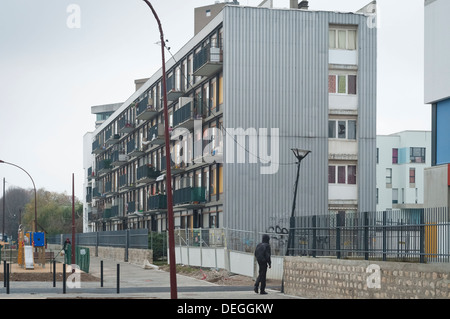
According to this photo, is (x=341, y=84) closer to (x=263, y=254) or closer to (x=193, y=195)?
(x=193, y=195)

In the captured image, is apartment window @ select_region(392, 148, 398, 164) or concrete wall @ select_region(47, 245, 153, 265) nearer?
concrete wall @ select_region(47, 245, 153, 265)

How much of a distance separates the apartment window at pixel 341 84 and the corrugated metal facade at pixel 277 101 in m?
0.55

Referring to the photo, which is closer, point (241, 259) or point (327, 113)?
point (241, 259)

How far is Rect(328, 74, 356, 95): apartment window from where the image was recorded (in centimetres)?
4381

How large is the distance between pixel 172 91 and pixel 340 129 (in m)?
12.5

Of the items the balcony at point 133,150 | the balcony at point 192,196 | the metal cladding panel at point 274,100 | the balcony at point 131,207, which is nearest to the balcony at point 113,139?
the balcony at point 133,150

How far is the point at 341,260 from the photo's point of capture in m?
19.0

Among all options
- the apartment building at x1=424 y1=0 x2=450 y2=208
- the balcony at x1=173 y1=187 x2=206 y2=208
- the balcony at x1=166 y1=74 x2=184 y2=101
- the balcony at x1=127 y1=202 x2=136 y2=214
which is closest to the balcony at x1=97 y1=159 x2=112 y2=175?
the balcony at x1=127 y1=202 x2=136 y2=214

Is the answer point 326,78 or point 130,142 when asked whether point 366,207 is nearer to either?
point 326,78

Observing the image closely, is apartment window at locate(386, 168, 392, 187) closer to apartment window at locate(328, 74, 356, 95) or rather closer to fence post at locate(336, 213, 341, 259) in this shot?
apartment window at locate(328, 74, 356, 95)

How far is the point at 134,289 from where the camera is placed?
26219 mm

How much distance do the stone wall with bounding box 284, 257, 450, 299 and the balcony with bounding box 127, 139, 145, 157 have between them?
43353 mm
